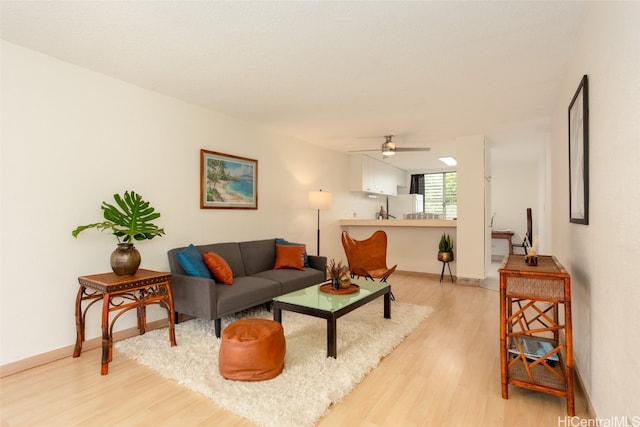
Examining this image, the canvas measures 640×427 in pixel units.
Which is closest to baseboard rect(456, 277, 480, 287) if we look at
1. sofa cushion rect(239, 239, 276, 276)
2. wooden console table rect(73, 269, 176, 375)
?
sofa cushion rect(239, 239, 276, 276)

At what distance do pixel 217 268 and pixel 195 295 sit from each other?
0.38 m

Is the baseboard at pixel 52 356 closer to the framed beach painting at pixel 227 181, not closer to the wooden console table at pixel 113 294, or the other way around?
the wooden console table at pixel 113 294

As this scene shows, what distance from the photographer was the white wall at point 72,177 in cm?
244

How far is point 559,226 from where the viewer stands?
10.8 ft

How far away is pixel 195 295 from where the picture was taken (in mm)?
3043

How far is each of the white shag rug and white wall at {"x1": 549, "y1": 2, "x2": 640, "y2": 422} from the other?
1384 millimetres

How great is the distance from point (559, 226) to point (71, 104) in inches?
185

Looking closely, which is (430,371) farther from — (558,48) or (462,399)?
(558,48)

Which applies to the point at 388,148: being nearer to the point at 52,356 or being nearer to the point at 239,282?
the point at 239,282

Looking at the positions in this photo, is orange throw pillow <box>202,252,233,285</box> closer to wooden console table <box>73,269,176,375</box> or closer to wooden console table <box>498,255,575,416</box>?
wooden console table <box>73,269,176,375</box>

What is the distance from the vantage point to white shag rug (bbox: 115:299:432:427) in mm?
1946

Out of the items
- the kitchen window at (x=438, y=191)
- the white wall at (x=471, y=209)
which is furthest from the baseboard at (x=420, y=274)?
the kitchen window at (x=438, y=191)

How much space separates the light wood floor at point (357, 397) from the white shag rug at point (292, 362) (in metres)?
0.07

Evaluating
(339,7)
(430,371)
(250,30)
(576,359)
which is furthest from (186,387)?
(576,359)
